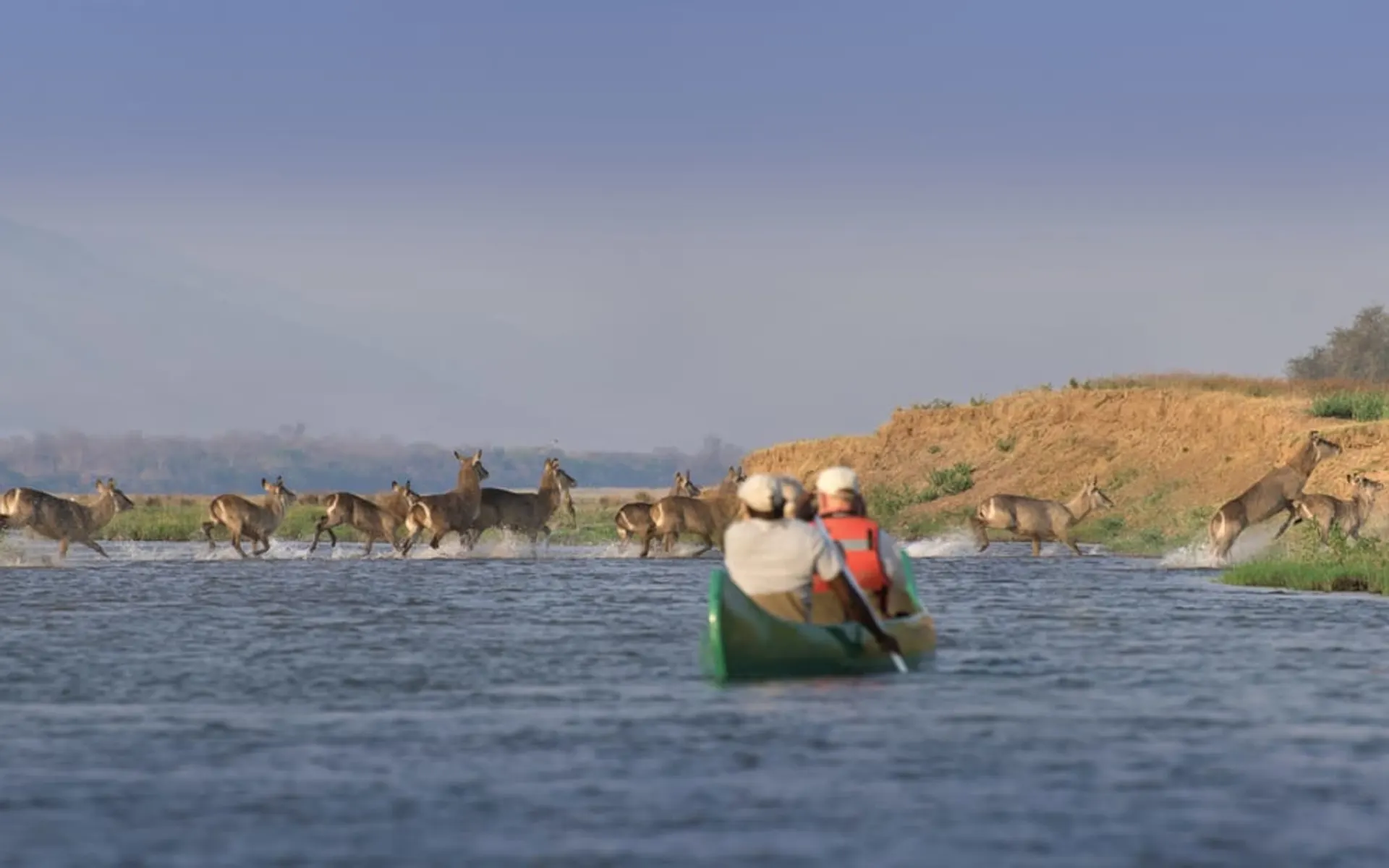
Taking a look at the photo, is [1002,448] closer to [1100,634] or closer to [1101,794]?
[1100,634]

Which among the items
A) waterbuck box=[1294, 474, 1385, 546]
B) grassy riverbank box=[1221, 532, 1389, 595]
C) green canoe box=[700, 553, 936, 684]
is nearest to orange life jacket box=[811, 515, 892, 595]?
green canoe box=[700, 553, 936, 684]

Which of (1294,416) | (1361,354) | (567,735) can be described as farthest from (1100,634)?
(1361,354)

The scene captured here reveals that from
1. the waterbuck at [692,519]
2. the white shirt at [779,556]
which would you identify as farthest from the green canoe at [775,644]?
the waterbuck at [692,519]

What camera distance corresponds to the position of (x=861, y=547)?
19.7m

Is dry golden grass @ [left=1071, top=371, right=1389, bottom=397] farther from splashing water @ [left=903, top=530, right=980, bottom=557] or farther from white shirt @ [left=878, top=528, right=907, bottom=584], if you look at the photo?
white shirt @ [left=878, top=528, right=907, bottom=584]

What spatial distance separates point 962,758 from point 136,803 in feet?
16.2

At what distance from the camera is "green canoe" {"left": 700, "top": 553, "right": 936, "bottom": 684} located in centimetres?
1809

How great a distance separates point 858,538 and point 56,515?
26248 millimetres

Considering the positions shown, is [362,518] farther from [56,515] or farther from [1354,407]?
[1354,407]

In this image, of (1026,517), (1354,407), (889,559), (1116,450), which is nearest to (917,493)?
(1116,450)

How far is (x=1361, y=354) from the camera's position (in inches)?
4254

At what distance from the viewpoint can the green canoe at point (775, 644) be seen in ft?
59.4

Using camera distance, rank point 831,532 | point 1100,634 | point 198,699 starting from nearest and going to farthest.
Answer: point 198,699 < point 831,532 < point 1100,634

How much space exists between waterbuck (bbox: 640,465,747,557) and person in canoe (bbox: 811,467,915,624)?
22.8 meters
